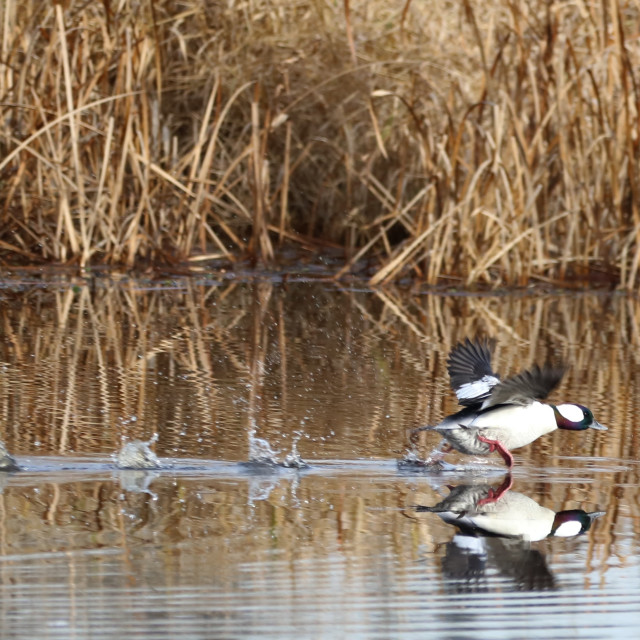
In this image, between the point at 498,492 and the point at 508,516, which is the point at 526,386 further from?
the point at 508,516

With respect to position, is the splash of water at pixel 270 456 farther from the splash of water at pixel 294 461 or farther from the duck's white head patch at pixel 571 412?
the duck's white head patch at pixel 571 412

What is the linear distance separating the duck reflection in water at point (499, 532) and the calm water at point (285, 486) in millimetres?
11

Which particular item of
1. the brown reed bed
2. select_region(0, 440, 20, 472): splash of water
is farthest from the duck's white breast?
the brown reed bed

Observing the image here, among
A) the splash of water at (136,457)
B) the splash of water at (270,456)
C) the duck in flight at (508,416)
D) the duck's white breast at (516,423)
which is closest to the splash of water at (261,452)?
the splash of water at (270,456)

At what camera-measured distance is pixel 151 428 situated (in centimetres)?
486

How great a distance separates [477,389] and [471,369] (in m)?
0.18

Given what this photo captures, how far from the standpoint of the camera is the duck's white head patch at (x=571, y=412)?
4547 mm

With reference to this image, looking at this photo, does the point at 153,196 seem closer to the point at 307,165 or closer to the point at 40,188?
the point at 40,188

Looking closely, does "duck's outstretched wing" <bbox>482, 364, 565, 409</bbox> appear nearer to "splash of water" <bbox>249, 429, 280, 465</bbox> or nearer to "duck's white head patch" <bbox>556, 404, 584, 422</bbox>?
"duck's white head patch" <bbox>556, 404, 584, 422</bbox>

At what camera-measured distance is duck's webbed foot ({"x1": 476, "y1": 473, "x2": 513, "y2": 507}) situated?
157 inches

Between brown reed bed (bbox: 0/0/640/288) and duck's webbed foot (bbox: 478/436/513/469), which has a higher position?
brown reed bed (bbox: 0/0/640/288)

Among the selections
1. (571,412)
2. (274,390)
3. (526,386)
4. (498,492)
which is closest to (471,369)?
(571,412)

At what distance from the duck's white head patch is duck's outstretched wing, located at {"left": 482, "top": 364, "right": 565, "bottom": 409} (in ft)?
0.38

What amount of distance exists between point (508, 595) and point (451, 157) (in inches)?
235
